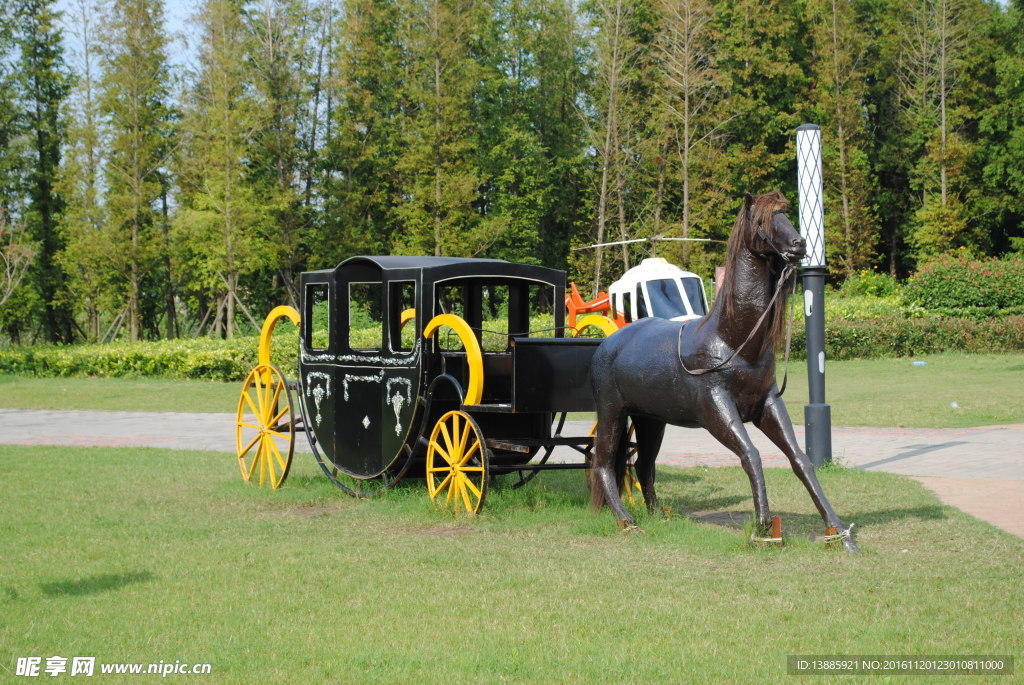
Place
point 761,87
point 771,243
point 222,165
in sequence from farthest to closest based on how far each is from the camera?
1. point 761,87
2. point 222,165
3. point 771,243

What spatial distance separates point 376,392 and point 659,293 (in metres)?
15.3

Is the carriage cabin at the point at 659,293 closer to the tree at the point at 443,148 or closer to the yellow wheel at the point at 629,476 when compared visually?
the tree at the point at 443,148

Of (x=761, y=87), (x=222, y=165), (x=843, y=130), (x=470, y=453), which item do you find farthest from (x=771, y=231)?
(x=761, y=87)

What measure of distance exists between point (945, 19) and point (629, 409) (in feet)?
130

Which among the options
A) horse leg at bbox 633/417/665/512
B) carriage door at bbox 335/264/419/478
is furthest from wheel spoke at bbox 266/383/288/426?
horse leg at bbox 633/417/665/512

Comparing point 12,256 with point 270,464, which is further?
point 12,256

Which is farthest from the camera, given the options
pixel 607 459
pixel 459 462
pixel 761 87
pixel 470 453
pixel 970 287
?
pixel 761 87

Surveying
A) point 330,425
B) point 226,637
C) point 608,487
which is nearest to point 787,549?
point 608,487

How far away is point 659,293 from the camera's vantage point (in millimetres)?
24328

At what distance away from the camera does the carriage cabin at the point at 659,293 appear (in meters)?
24.0

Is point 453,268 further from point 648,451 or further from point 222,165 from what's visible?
point 222,165

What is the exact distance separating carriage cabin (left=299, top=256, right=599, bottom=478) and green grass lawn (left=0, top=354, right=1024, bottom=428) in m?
8.10

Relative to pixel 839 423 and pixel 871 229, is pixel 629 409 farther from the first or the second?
pixel 871 229

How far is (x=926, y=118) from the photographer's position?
143 ft
